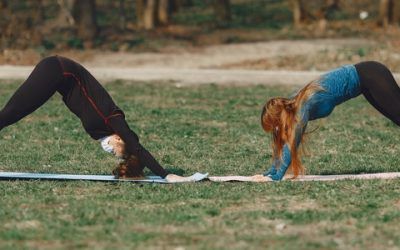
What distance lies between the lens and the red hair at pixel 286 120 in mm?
10070

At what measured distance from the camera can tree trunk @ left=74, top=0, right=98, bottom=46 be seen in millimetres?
34156

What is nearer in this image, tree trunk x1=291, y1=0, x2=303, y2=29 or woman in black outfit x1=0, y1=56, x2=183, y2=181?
woman in black outfit x1=0, y1=56, x2=183, y2=181

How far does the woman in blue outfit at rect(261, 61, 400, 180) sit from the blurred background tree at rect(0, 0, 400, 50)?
22956mm

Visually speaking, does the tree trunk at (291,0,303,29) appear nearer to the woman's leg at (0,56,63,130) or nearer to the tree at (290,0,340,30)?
the tree at (290,0,340,30)

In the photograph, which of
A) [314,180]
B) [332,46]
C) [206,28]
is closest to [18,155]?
[314,180]

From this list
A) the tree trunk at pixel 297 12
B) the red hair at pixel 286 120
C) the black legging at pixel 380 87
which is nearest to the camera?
the red hair at pixel 286 120

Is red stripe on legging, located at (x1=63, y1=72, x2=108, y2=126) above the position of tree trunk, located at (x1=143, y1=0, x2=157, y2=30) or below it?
above

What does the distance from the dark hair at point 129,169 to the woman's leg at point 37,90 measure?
95 centimetres

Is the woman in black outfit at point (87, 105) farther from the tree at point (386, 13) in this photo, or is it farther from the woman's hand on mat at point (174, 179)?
the tree at point (386, 13)

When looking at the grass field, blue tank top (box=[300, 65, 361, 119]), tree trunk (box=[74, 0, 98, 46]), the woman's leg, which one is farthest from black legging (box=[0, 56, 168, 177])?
tree trunk (box=[74, 0, 98, 46])

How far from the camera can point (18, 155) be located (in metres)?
13.0

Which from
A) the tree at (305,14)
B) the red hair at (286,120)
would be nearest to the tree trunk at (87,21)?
the tree at (305,14)

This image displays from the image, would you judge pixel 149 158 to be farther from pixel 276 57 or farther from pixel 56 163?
pixel 276 57

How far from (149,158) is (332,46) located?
24.5 meters
